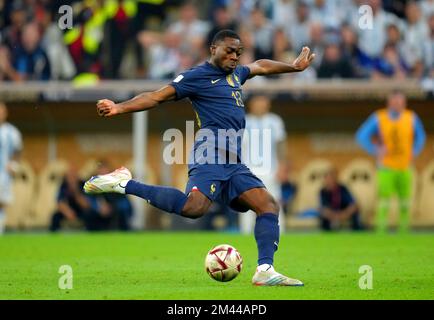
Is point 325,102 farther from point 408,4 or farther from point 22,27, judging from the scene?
point 22,27

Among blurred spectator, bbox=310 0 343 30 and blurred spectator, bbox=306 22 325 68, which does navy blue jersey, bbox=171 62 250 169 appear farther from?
blurred spectator, bbox=310 0 343 30

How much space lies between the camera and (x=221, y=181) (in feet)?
31.3

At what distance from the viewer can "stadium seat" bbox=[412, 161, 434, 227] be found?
69.5ft

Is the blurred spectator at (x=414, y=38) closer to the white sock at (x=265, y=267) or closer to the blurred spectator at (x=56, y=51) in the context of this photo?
the blurred spectator at (x=56, y=51)

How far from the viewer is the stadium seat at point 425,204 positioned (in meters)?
21.2

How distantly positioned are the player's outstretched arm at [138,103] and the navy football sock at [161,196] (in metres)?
0.84

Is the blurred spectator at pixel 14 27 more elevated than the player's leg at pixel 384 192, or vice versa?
the blurred spectator at pixel 14 27

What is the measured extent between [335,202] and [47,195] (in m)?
6.04

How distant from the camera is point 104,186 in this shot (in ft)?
32.0

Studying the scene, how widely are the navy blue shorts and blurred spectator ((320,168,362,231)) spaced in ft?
33.0

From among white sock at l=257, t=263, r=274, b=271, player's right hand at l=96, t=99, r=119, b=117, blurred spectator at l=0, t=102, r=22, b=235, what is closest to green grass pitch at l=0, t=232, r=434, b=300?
white sock at l=257, t=263, r=274, b=271

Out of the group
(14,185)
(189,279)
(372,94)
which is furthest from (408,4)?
(189,279)

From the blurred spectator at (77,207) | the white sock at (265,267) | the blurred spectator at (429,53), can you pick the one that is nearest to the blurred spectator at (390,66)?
the blurred spectator at (429,53)
